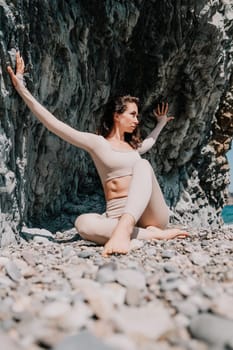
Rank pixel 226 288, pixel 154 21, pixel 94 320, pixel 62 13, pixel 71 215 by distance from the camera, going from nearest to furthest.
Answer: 1. pixel 94 320
2. pixel 226 288
3. pixel 62 13
4. pixel 71 215
5. pixel 154 21

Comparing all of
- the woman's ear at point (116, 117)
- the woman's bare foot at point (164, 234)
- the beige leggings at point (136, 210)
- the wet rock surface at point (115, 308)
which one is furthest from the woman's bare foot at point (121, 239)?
the woman's ear at point (116, 117)

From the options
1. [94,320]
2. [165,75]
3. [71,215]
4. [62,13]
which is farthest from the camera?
[165,75]

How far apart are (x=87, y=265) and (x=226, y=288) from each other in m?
1.37

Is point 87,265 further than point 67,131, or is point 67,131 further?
point 67,131

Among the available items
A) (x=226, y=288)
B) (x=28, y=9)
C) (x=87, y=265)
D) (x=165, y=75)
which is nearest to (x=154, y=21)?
(x=165, y=75)

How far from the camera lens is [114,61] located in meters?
10.9

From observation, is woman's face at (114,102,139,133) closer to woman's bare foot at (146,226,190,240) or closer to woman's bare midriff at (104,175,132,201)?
woman's bare midriff at (104,175,132,201)

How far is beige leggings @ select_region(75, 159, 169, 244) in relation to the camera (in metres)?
5.17

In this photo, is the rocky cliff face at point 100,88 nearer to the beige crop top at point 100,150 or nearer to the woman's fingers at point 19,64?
the woman's fingers at point 19,64

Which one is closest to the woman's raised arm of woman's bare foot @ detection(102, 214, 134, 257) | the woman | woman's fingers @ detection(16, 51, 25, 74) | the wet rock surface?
the woman

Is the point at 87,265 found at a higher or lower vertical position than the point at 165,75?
lower

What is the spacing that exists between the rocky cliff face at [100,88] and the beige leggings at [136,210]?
4.67ft

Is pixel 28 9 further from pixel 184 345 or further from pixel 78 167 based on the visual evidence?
pixel 184 345

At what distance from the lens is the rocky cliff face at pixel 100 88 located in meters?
6.89
